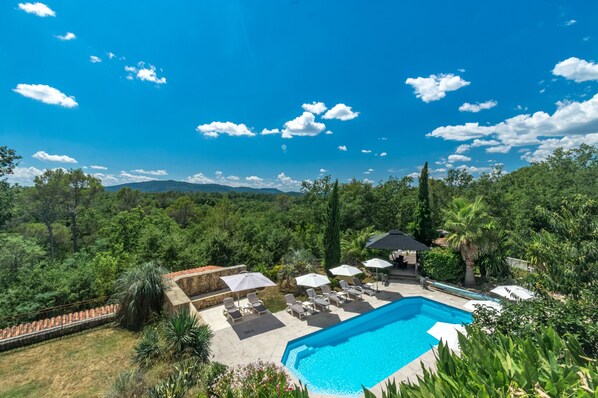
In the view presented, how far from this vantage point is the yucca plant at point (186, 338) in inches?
287

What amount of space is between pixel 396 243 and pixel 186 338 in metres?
12.5

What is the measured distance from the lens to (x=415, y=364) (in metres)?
7.67

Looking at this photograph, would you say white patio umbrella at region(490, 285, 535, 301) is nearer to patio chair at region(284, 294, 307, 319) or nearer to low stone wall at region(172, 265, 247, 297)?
patio chair at region(284, 294, 307, 319)

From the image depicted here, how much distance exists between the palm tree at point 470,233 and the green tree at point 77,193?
1464 inches

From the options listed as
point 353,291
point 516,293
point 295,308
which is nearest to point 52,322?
point 295,308

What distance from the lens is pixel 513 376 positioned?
3324mm

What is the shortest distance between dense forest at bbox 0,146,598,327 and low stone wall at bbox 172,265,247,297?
1486mm

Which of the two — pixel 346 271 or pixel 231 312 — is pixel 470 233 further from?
pixel 231 312

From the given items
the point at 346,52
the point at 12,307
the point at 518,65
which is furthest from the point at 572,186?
the point at 12,307

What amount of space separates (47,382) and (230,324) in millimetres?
5398

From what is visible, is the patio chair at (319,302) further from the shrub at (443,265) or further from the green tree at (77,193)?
the green tree at (77,193)

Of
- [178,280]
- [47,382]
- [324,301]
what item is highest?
[178,280]

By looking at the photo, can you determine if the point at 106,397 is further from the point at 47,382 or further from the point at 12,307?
the point at 12,307

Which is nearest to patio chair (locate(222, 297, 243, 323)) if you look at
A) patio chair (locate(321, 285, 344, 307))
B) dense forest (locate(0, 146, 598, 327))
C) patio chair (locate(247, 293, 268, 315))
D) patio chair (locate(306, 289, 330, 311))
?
patio chair (locate(247, 293, 268, 315))
